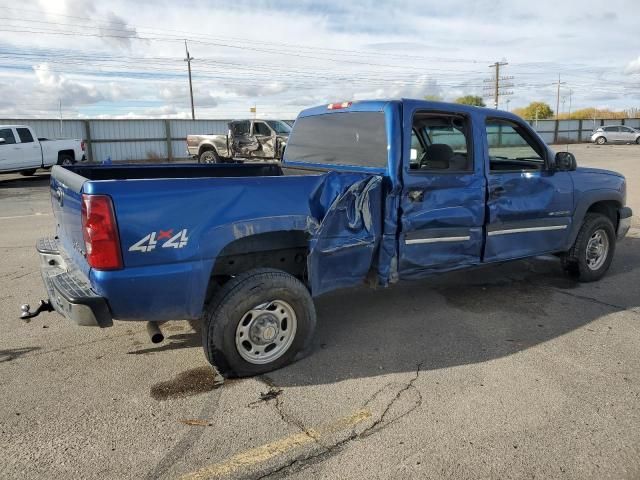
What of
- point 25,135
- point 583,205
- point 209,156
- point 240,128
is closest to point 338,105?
point 583,205

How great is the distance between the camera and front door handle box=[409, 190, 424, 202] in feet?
13.5

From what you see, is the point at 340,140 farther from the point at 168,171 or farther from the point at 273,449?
the point at 273,449

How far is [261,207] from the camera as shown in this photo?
3.37 meters

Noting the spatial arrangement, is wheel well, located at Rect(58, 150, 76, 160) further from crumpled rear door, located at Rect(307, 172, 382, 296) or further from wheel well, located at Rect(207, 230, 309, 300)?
crumpled rear door, located at Rect(307, 172, 382, 296)

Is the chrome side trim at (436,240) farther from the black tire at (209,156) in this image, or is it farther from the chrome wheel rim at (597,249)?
the black tire at (209,156)

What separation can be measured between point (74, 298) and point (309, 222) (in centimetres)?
153

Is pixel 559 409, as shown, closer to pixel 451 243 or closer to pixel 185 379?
A: pixel 451 243

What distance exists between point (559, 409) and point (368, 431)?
1189 millimetres

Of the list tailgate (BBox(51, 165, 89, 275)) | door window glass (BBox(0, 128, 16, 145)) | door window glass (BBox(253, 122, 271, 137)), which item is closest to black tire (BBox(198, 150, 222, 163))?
door window glass (BBox(253, 122, 271, 137))

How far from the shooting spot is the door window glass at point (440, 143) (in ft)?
14.5

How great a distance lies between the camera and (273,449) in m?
2.77

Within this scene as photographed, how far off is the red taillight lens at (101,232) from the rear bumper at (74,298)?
8.3 inches

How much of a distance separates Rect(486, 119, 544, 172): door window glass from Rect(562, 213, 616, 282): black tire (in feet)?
3.22

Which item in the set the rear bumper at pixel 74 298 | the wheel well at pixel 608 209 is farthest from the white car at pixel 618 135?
the rear bumper at pixel 74 298
